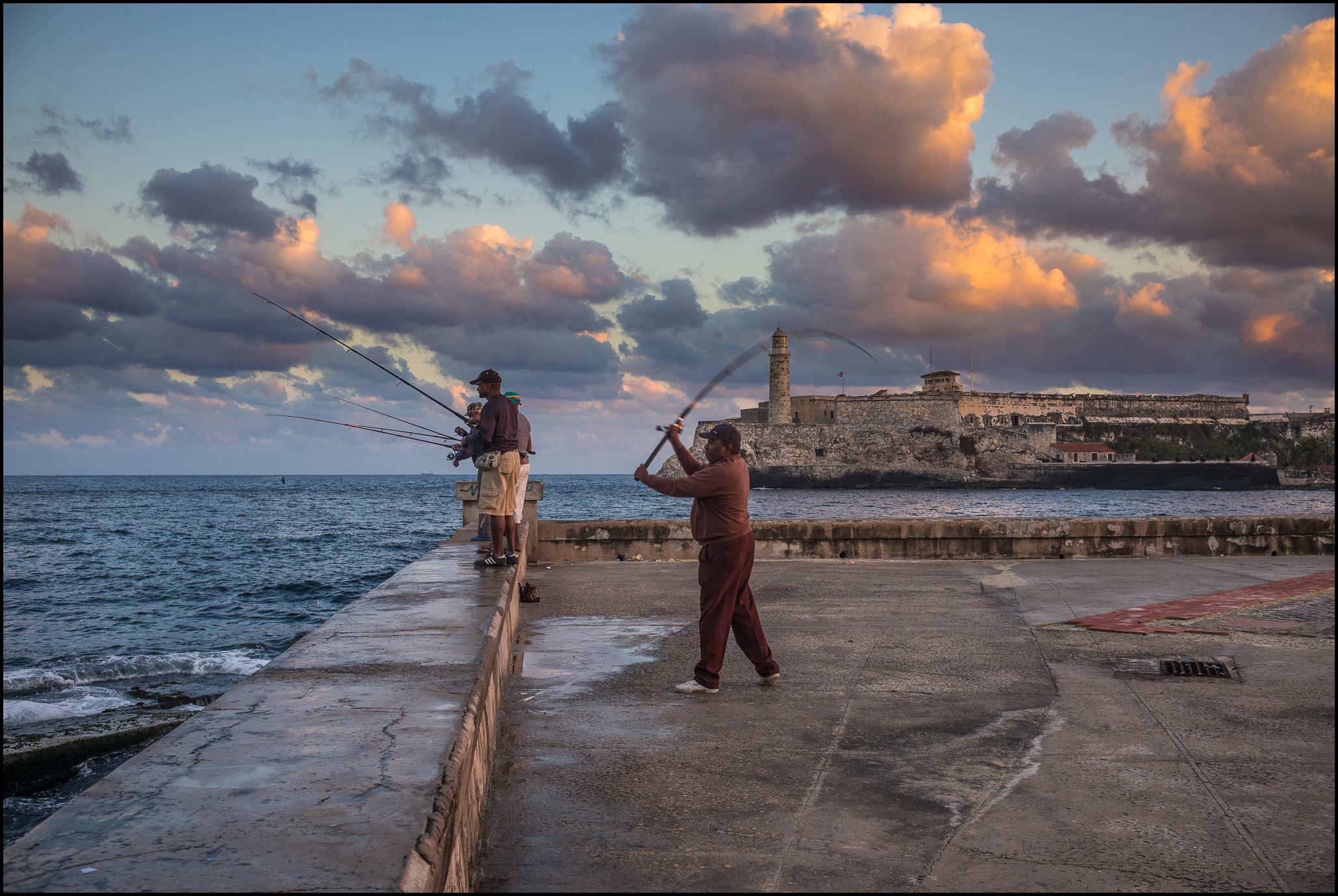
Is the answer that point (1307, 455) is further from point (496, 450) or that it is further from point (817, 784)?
point (817, 784)

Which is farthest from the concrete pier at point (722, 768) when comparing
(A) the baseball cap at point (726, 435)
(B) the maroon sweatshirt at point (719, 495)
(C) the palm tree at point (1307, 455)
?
(C) the palm tree at point (1307, 455)

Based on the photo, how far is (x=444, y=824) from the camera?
2768 millimetres

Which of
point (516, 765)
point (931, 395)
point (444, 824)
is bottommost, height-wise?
point (516, 765)

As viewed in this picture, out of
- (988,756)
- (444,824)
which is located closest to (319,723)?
(444,824)

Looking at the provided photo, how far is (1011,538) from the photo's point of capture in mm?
13367

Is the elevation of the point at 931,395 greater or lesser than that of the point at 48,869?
greater

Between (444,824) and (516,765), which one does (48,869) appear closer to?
(444,824)

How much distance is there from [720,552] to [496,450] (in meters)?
3.23

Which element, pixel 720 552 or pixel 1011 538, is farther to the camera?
pixel 1011 538

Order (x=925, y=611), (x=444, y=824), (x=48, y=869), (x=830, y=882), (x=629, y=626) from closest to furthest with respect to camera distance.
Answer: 1. (x=48, y=869)
2. (x=444, y=824)
3. (x=830, y=882)
4. (x=629, y=626)
5. (x=925, y=611)

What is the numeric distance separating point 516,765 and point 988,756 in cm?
214

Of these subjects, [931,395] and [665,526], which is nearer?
[665,526]

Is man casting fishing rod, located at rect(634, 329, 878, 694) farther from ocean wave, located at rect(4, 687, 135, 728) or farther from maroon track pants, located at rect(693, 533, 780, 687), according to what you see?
ocean wave, located at rect(4, 687, 135, 728)

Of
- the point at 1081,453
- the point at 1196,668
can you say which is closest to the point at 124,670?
the point at 1196,668
